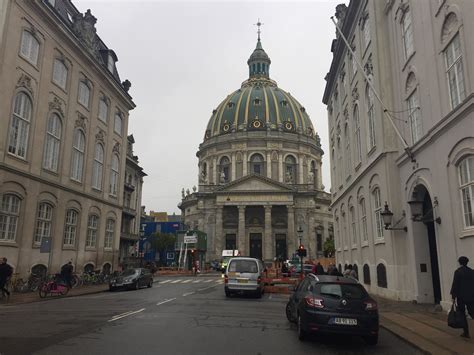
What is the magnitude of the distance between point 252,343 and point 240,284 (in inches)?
442

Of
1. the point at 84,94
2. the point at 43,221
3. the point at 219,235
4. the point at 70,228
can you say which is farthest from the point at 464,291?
the point at 219,235

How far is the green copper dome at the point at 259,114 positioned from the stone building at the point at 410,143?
189 feet

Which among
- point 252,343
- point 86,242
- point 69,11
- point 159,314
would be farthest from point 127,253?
point 252,343

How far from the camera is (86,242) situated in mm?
30156

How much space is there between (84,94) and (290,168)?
58.9m

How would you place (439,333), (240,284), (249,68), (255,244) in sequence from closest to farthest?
(439,333) < (240,284) < (255,244) < (249,68)

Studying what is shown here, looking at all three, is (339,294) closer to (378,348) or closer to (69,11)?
(378,348)

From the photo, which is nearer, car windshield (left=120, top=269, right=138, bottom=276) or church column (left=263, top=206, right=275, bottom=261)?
car windshield (left=120, top=269, right=138, bottom=276)

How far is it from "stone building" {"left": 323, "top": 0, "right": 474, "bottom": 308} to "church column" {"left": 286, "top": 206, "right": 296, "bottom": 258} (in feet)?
140

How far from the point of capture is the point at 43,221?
25.0m

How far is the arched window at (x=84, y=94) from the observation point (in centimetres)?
2948

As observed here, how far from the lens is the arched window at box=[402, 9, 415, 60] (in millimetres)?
17141

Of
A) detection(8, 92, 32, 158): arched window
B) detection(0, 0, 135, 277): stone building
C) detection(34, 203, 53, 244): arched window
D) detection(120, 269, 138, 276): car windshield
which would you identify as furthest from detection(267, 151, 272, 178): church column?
detection(8, 92, 32, 158): arched window

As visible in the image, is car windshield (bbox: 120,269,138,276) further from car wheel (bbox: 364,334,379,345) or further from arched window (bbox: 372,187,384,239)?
car wheel (bbox: 364,334,379,345)
